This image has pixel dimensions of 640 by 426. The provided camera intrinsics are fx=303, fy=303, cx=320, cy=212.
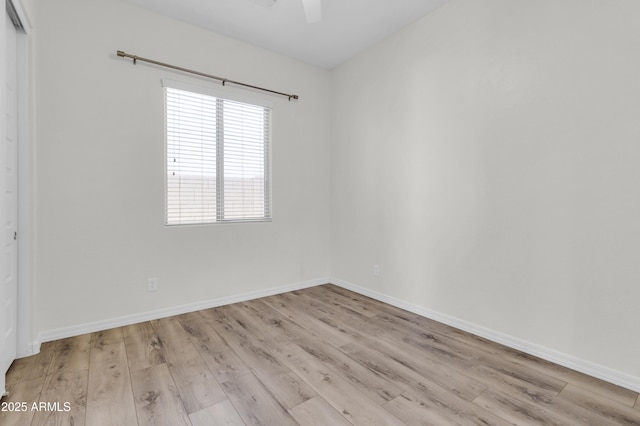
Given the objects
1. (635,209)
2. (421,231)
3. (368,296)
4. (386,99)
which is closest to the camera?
(635,209)

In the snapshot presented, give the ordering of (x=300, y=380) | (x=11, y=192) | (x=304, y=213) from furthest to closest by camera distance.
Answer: (x=304, y=213)
(x=11, y=192)
(x=300, y=380)

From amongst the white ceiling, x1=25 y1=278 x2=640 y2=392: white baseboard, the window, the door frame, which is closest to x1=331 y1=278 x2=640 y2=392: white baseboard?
x1=25 y1=278 x2=640 y2=392: white baseboard

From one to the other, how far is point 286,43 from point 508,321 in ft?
11.4

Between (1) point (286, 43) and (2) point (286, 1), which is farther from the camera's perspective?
(1) point (286, 43)

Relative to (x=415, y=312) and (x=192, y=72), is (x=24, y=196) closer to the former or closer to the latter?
(x=192, y=72)

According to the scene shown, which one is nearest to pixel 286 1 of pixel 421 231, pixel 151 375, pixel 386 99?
pixel 386 99

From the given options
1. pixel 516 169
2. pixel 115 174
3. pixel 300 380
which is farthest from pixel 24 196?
pixel 516 169

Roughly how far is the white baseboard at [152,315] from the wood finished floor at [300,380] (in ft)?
0.23

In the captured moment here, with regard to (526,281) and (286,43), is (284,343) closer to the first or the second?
(526,281)

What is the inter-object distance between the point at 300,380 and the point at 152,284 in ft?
5.85

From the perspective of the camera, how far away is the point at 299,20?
2.98 m

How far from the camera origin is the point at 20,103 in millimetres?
2105

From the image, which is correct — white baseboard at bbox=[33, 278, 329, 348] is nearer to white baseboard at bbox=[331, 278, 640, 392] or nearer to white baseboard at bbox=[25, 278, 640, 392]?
white baseboard at bbox=[25, 278, 640, 392]

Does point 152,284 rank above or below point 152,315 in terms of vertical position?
above
